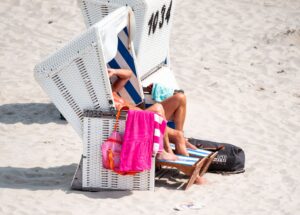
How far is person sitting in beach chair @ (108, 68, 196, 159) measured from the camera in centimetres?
791

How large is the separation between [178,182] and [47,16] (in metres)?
6.17

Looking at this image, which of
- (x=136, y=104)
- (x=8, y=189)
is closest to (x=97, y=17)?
(x=136, y=104)

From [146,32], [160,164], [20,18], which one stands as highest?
[146,32]

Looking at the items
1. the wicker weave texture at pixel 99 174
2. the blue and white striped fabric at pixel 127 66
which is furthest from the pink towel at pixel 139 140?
the blue and white striped fabric at pixel 127 66

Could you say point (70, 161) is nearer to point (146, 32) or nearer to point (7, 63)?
point (146, 32)

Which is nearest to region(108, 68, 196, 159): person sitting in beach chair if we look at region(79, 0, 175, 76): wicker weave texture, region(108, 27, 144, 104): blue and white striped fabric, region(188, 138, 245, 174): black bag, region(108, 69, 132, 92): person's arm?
region(108, 69, 132, 92): person's arm

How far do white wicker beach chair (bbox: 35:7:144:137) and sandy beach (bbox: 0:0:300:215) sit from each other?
2.57ft

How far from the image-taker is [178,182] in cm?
809

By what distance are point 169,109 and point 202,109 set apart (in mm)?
2242

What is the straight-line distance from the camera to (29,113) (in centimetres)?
1005

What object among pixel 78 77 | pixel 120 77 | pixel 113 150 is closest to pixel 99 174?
pixel 113 150

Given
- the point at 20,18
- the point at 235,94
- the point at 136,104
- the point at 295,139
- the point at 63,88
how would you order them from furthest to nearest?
the point at 20,18, the point at 235,94, the point at 295,139, the point at 136,104, the point at 63,88

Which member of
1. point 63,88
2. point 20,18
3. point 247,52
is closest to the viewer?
point 63,88

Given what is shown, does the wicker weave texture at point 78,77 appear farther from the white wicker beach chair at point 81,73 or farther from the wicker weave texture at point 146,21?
the wicker weave texture at point 146,21
